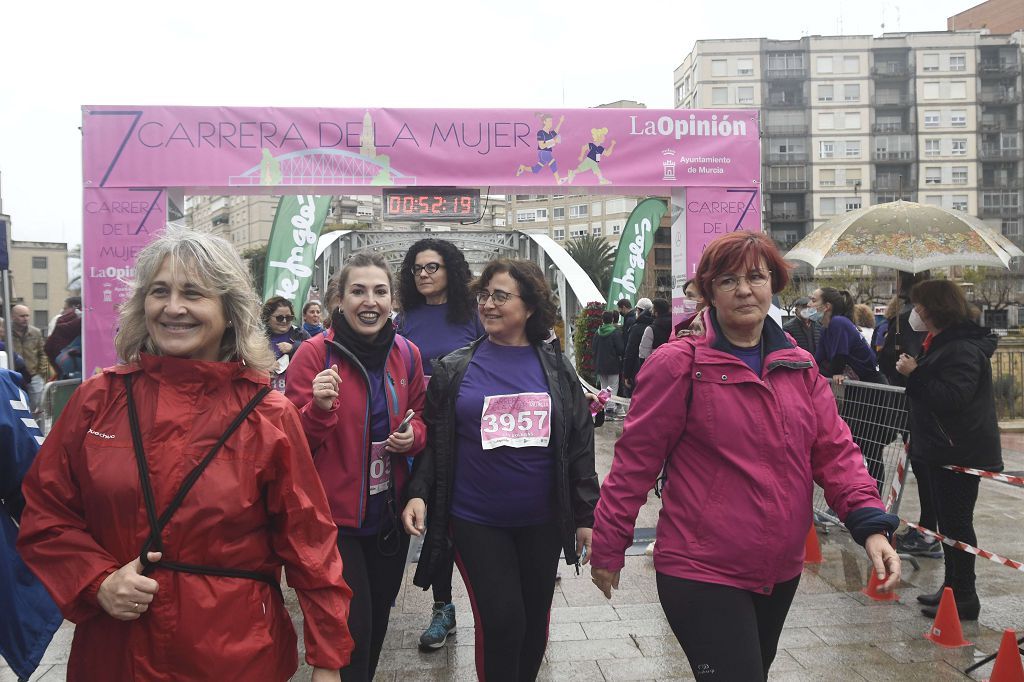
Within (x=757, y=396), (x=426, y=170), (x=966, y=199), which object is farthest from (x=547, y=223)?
(x=757, y=396)

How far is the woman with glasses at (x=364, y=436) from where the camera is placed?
311 cm

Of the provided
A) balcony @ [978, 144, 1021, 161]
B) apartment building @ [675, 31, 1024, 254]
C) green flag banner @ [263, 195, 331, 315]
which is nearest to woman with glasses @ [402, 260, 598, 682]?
green flag banner @ [263, 195, 331, 315]

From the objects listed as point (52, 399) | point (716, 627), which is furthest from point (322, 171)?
point (716, 627)

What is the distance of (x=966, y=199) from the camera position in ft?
259

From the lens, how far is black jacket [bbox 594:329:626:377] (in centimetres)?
1443

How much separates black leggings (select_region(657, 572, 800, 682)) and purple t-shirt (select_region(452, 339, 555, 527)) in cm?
75

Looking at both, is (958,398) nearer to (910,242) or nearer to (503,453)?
(910,242)

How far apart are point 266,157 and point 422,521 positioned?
6.25 meters

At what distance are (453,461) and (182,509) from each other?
1.49 meters

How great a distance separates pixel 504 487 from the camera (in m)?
3.18

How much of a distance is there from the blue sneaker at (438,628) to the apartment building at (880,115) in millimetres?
79528

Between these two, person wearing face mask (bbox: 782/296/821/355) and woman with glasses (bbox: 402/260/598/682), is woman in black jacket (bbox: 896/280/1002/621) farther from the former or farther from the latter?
person wearing face mask (bbox: 782/296/821/355)

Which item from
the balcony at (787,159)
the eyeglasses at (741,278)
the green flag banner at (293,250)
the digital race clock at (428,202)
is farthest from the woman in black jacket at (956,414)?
the balcony at (787,159)

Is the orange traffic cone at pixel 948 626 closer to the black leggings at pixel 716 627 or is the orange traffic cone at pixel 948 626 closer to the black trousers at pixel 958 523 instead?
the black trousers at pixel 958 523
